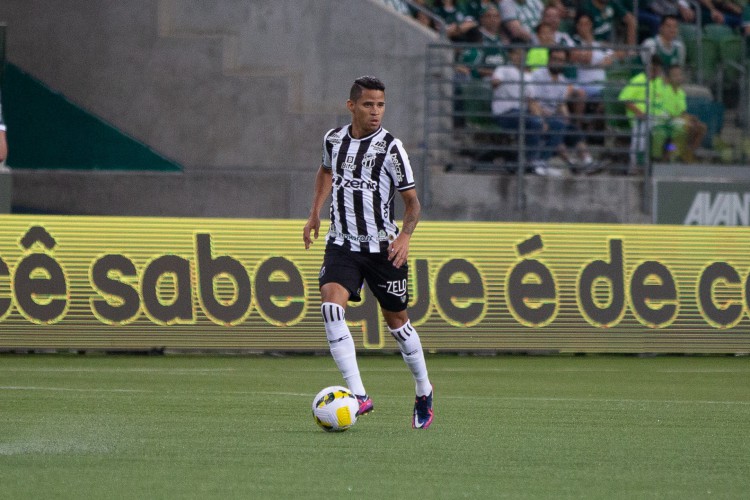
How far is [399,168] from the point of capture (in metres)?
8.29

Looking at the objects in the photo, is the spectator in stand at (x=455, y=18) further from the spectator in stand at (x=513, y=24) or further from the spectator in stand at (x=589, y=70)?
the spectator in stand at (x=589, y=70)

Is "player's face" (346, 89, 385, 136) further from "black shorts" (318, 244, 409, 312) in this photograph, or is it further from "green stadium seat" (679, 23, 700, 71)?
"green stadium seat" (679, 23, 700, 71)

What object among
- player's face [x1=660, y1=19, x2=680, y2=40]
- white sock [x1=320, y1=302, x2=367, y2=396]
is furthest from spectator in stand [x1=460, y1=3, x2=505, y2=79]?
white sock [x1=320, y1=302, x2=367, y2=396]

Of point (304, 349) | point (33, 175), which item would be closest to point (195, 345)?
point (304, 349)

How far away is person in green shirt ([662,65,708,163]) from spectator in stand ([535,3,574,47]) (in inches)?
57.7

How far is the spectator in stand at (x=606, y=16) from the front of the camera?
20531 millimetres

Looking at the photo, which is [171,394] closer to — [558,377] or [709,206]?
[558,377]

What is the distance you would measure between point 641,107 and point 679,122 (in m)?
0.58

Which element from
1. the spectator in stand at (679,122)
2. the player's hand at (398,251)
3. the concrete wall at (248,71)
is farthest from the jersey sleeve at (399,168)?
the spectator in stand at (679,122)

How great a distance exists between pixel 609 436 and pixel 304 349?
6954mm

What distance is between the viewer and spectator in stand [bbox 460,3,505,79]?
63.2 ft

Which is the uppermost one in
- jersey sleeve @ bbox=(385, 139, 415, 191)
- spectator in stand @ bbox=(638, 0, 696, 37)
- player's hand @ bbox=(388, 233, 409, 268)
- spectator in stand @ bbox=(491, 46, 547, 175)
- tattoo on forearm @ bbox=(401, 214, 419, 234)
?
spectator in stand @ bbox=(638, 0, 696, 37)

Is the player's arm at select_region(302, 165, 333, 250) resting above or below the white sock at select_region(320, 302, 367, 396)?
above

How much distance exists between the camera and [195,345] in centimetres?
1452
